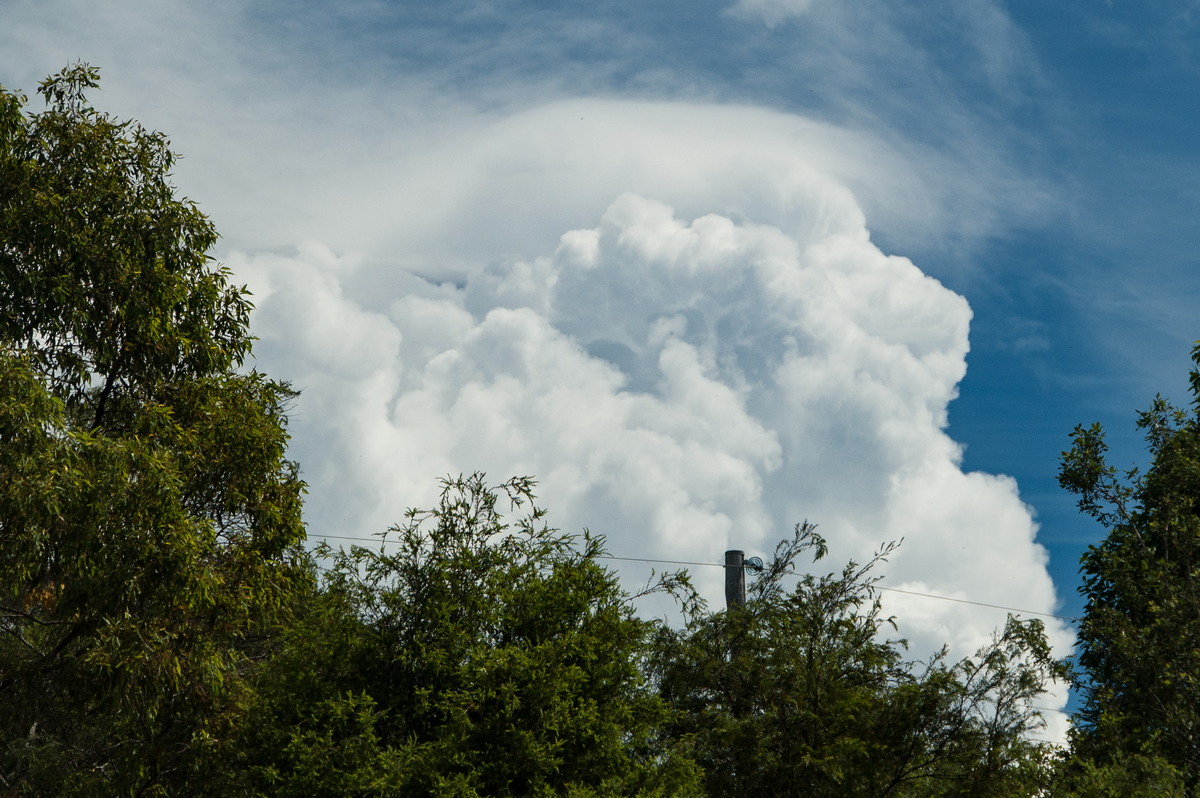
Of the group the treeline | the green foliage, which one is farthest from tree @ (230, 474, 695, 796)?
the green foliage

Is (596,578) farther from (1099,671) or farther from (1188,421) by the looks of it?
(1188,421)

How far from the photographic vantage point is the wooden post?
20.3 metres

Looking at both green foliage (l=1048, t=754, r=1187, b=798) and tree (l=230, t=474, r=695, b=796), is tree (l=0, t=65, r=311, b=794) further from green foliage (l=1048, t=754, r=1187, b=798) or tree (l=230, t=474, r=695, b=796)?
green foliage (l=1048, t=754, r=1187, b=798)

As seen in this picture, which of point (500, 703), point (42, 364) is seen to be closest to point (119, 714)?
point (42, 364)

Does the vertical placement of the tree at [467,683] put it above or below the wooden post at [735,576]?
below

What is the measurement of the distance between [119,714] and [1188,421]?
1767 cm

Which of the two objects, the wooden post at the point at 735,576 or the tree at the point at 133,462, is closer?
the tree at the point at 133,462

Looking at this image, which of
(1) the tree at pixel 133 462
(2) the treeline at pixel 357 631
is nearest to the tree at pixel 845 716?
(2) the treeline at pixel 357 631

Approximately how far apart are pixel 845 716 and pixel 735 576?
→ 4.89m

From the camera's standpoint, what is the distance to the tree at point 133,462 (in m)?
14.8

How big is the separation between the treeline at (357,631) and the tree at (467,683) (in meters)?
0.04

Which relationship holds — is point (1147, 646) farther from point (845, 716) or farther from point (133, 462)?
point (133, 462)

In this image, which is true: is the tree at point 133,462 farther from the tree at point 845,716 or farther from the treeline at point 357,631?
the tree at point 845,716

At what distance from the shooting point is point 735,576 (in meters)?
20.5
